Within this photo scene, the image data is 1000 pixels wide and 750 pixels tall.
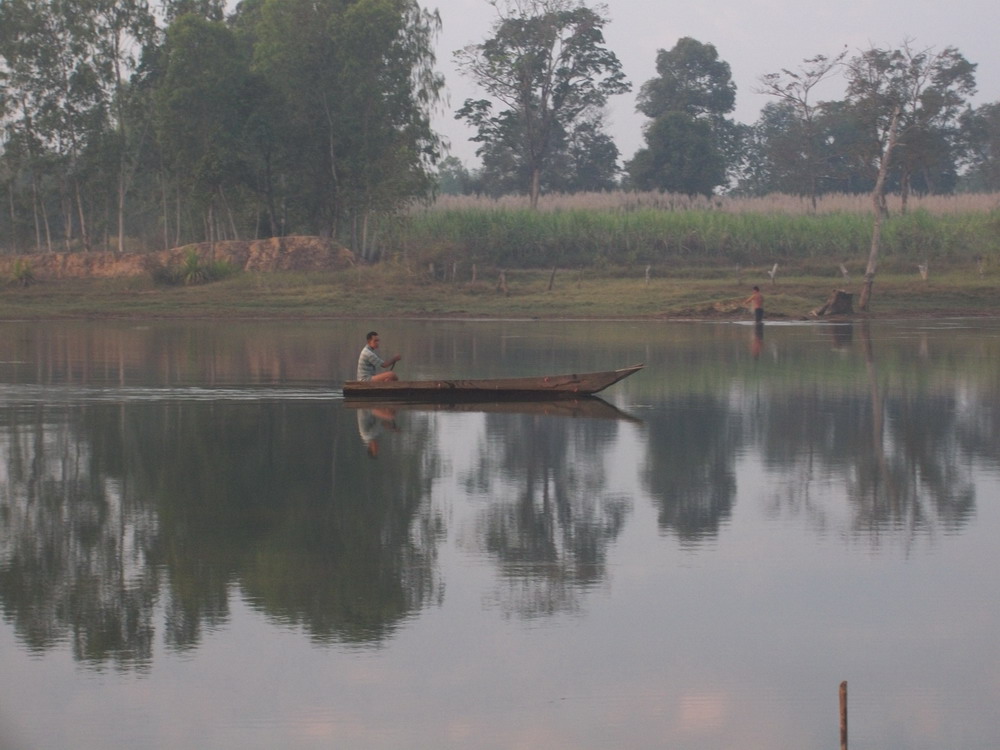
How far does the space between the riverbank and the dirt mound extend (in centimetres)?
74

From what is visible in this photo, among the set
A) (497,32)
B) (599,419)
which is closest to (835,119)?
(497,32)

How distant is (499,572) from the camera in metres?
10.9

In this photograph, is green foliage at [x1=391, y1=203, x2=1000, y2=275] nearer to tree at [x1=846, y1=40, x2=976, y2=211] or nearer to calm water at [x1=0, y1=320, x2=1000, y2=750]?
tree at [x1=846, y1=40, x2=976, y2=211]

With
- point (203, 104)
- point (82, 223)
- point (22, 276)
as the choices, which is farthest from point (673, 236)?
point (22, 276)

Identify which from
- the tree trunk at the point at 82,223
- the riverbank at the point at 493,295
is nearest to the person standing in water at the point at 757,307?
the riverbank at the point at 493,295

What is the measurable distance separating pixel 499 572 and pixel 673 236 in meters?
43.5

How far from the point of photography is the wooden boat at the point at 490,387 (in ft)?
66.4

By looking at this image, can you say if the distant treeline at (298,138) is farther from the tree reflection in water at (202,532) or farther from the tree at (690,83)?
the tree reflection in water at (202,532)

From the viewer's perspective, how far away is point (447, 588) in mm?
10422

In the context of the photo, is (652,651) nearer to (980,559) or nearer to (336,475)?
(980,559)

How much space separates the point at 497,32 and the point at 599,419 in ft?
165

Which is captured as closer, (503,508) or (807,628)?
(807,628)

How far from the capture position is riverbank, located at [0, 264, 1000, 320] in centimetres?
4372

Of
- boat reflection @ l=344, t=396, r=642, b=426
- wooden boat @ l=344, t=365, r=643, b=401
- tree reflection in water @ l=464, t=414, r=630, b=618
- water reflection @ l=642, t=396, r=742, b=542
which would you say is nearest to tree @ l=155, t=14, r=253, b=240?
boat reflection @ l=344, t=396, r=642, b=426
